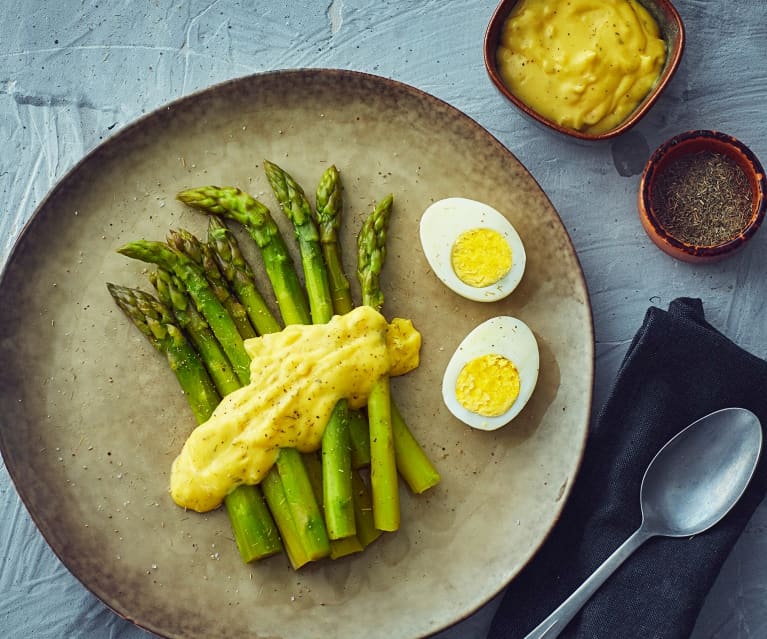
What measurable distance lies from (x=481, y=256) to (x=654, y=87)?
1.00 m

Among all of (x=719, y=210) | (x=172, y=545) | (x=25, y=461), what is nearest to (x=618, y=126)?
(x=719, y=210)

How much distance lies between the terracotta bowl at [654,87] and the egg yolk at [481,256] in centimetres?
52

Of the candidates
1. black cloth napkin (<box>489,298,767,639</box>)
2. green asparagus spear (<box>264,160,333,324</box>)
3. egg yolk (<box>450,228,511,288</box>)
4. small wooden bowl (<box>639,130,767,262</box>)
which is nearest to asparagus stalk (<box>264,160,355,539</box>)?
green asparagus spear (<box>264,160,333,324</box>)

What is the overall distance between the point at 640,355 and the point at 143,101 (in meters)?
2.29

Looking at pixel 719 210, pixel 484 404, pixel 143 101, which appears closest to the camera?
pixel 484 404

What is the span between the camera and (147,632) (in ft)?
10.1

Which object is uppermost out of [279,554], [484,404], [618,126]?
[618,126]

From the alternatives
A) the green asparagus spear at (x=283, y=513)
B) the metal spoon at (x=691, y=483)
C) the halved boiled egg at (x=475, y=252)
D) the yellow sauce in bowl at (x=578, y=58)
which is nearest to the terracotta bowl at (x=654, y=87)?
the yellow sauce in bowl at (x=578, y=58)

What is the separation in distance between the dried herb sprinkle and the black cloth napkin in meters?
0.32

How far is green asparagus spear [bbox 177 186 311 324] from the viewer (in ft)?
9.82

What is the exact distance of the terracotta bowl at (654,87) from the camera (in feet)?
9.98

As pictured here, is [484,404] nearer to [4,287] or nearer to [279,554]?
[279,554]

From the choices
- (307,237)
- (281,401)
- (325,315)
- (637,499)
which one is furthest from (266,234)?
(637,499)

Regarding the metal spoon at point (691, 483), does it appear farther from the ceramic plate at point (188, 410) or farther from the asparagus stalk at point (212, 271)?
the asparagus stalk at point (212, 271)
